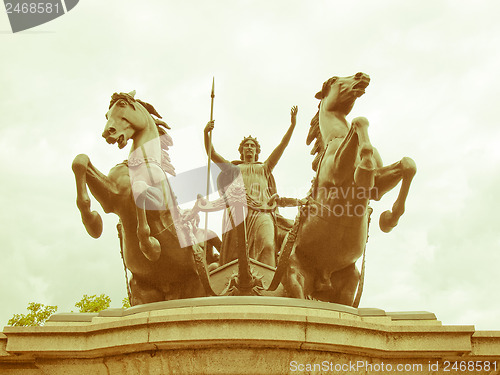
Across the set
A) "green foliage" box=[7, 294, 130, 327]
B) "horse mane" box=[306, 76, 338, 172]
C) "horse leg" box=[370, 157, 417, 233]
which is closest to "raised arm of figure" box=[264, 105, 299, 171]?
"horse mane" box=[306, 76, 338, 172]

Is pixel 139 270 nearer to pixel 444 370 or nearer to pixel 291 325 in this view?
pixel 291 325

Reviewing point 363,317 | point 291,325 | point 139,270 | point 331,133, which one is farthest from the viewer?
point 331,133

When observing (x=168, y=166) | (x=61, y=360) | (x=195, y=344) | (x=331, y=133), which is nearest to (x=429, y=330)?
(x=195, y=344)

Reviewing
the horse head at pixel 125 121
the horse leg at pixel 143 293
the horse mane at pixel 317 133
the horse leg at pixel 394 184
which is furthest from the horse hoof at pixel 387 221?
the horse head at pixel 125 121

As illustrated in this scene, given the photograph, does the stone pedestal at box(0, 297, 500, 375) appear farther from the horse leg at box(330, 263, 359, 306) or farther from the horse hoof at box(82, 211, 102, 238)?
the horse leg at box(330, 263, 359, 306)

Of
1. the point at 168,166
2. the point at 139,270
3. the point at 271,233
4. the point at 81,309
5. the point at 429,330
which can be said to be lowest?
the point at 429,330

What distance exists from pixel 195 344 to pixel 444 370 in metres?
2.30

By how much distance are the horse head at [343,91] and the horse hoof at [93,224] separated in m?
3.68

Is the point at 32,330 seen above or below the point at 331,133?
below

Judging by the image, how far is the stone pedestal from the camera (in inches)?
223

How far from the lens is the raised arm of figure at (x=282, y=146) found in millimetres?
11375

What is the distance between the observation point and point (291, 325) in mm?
5664

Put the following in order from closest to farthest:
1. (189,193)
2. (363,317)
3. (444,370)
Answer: (444,370), (363,317), (189,193)

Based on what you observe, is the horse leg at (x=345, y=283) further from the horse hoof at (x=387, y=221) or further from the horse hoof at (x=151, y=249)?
the horse hoof at (x=151, y=249)
